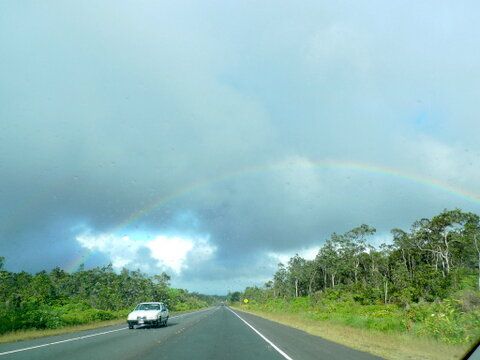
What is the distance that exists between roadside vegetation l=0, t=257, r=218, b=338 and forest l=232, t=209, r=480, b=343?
22792 millimetres

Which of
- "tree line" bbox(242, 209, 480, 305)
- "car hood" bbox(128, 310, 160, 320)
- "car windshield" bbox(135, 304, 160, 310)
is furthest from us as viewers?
"tree line" bbox(242, 209, 480, 305)

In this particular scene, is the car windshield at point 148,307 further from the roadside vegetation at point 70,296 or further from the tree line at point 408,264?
the tree line at point 408,264

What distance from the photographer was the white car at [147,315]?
113ft

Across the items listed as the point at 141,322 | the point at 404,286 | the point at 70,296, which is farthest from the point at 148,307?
the point at 70,296

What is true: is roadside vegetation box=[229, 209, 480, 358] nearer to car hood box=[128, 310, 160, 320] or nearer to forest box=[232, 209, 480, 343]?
forest box=[232, 209, 480, 343]

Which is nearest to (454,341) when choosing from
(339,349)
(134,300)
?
(339,349)

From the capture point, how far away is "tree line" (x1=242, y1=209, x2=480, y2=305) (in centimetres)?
6906

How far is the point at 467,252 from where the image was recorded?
269ft

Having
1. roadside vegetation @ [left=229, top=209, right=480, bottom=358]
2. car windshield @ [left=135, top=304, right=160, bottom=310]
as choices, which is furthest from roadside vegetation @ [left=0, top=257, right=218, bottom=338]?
roadside vegetation @ [left=229, top=209, right=480, bottom=358]

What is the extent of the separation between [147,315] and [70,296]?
64518mm

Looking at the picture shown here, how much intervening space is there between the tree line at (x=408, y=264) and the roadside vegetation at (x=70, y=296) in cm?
3892

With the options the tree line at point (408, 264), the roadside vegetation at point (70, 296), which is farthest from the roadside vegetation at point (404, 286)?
the roadside vegetation at point (70, 296)

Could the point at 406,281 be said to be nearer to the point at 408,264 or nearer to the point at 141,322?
the point at 408,264

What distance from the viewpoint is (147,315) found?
115 feet
